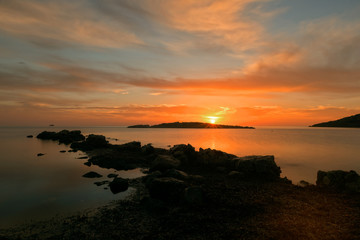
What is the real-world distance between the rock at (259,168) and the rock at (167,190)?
10216mm

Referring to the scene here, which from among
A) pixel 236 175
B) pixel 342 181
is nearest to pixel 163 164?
pixel 236 175

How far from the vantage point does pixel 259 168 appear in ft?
76.7

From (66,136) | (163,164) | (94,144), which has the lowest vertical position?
(163,164)

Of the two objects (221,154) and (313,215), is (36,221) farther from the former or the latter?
(221,154)

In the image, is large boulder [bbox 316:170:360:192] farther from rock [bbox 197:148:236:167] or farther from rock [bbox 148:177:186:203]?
rock [bbox 148:177:186:203]

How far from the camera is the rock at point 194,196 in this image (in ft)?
47.6

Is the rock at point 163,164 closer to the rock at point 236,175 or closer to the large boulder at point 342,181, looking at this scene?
the rock at point 236,175

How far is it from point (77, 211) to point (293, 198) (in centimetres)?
1546

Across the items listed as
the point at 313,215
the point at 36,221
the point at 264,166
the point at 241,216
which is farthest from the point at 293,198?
the point at 36,221

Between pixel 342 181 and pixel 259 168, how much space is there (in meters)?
7.22

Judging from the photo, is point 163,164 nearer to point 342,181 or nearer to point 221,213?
point 221,213

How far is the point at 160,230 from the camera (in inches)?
438

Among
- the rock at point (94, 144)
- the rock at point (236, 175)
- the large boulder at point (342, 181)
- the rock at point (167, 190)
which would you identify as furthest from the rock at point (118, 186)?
the rock at point (94, 144)

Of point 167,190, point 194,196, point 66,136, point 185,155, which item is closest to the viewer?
point 194,196
